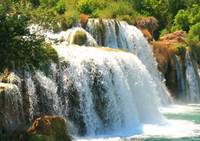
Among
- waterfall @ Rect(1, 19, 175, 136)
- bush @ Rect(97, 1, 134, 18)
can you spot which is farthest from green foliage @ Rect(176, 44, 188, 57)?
waterfall @ Rect(1, 19, 175, 136)

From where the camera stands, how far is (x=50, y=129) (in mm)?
18719

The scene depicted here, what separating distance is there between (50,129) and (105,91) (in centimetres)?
607

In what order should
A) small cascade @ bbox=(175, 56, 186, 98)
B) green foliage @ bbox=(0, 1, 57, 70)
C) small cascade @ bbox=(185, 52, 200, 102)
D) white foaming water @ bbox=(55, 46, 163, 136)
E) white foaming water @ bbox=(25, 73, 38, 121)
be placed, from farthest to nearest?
small cascade @ bbox=(185, 52, 200, 102) → small cascade @ bbox=(175, 56, 186, 98) → white foaming water @ bbox=(55, 46, 163, 136) → white foaming water @ bbox=(25, 73, 38, 121) → green foliage @ bbox=(0, 1, 57, 70)

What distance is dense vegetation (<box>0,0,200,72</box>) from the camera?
17.8 metres

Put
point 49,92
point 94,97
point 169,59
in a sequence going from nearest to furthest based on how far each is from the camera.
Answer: point 49,92
point 94,97
point 169,59

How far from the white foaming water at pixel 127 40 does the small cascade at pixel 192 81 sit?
7.92 ft

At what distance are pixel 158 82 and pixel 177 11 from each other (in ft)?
72.2

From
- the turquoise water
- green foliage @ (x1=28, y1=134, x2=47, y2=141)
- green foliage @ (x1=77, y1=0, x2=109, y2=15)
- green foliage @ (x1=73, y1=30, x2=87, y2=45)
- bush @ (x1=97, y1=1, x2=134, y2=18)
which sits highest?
green foliage @ (x1=77, y1=0, x2=109, y2=15)

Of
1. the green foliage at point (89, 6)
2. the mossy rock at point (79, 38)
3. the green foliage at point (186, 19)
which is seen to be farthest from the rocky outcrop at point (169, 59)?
the green foliage at point (186, 19)

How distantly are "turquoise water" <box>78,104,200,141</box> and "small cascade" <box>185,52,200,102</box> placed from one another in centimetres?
717

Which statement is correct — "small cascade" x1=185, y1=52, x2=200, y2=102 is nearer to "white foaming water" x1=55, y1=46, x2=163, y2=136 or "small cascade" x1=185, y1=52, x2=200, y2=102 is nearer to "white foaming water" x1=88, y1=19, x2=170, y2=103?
"white foaming water" x1=88, y1=19, x2=170, y2=103

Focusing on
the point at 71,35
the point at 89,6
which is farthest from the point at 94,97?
the point at 89,6

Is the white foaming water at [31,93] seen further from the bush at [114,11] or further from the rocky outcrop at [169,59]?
the bush at [114,11]

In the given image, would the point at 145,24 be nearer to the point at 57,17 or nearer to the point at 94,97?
the point at 57,17
